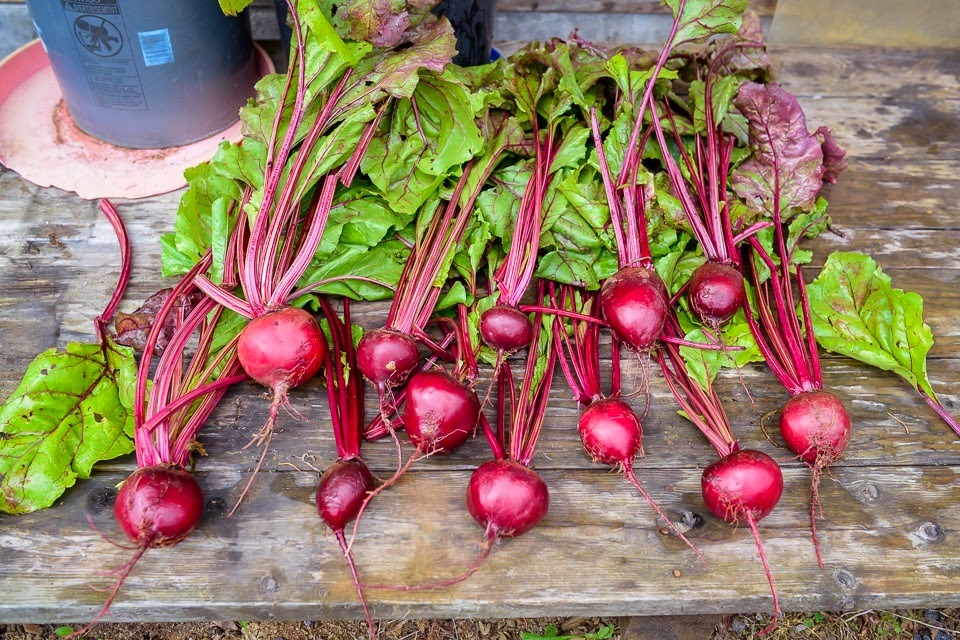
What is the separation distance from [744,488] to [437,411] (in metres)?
0.72

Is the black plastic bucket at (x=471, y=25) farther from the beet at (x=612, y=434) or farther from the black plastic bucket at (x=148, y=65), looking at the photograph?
the beet at (x=612, y=434)

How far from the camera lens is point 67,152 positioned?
8.19ft

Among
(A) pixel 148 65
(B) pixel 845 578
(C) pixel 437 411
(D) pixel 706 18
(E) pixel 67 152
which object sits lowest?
(B) pixel 845 578

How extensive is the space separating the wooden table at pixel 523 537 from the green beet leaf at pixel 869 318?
0.23 ft

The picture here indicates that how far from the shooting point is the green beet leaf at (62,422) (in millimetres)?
1535

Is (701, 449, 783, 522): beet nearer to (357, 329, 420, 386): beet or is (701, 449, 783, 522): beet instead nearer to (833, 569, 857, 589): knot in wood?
(833, 569, 857, 589): knot in wood

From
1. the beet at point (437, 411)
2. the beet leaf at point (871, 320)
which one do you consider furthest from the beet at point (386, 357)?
the beet leaf at point (871, 320)

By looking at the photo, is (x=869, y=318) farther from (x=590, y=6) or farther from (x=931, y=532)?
(x=590, y=6)

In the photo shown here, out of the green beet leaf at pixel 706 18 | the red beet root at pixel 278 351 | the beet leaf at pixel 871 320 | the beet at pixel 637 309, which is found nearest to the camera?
the red beet root at pixel 278 351

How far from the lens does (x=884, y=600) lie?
4.90 ft

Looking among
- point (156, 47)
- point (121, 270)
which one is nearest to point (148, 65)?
point (156, 47)

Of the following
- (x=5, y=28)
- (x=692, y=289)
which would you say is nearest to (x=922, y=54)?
(x=692, y=289)

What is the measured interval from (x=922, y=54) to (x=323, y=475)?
3.40 meters

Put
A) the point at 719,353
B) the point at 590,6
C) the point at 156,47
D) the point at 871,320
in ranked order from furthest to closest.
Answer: the point at 590,6 < the point at 156,47 < the point at 871,320 < the point at 719,353
